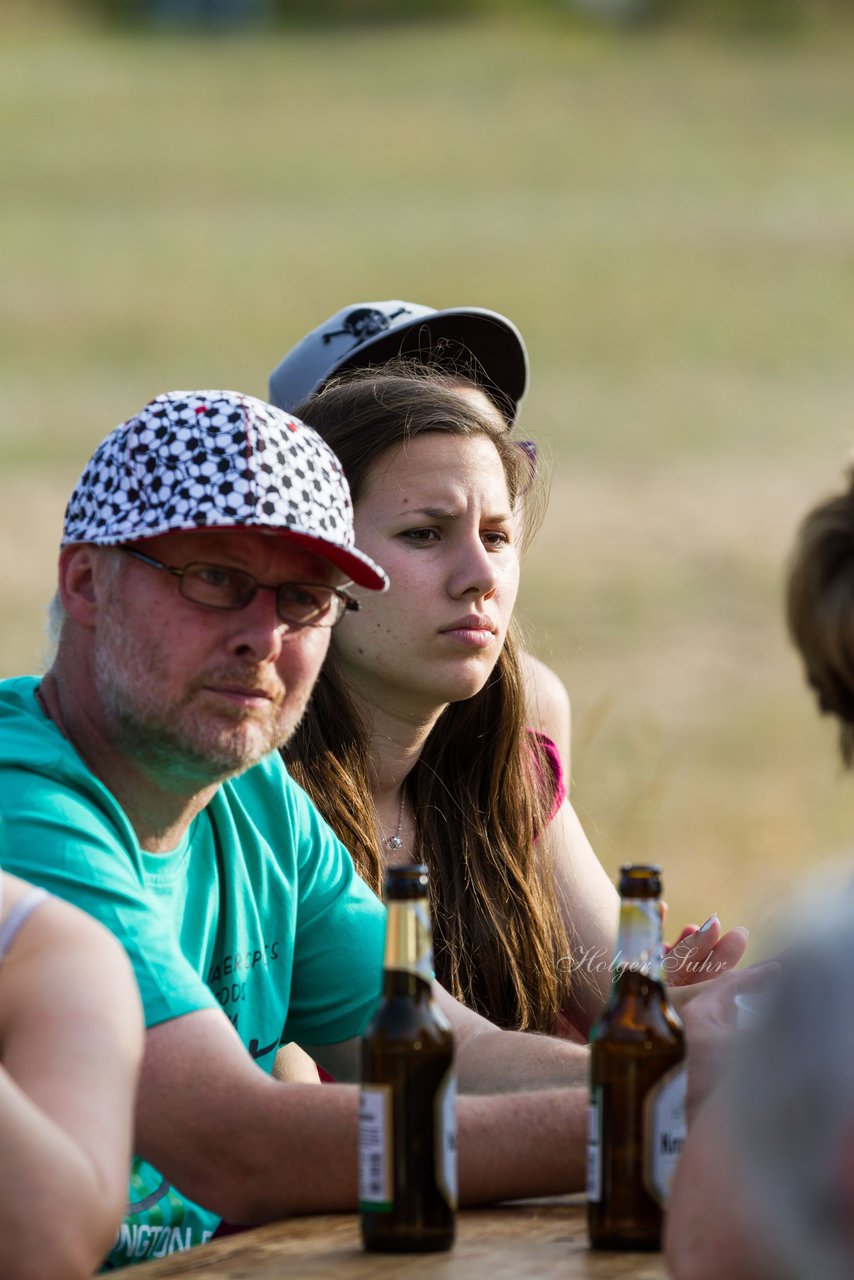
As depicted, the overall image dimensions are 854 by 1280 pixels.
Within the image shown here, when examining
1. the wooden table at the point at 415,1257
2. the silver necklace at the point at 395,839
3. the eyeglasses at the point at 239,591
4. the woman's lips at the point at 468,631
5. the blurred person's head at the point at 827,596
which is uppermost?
the woman's lips at the point at 468,631

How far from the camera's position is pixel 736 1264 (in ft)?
6.24

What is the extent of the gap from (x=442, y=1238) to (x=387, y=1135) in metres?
0.16

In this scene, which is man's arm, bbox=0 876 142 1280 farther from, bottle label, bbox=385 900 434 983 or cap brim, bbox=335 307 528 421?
cap brim, bbox=335 307 528 421

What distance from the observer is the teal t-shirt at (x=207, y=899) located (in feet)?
8.13

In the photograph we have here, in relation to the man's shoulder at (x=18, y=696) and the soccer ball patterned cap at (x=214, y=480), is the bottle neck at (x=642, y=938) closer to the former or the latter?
the soccer ball patterned cap at (x=214, y=480)

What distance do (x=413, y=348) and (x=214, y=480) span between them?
71.6 inches

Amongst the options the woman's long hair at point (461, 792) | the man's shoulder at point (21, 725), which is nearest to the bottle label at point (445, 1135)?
the man's shoulder at point (21, 725)

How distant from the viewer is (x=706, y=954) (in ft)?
10.7

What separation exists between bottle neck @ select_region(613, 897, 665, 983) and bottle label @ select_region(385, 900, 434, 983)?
0.24m

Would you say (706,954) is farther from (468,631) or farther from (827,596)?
(827,596)

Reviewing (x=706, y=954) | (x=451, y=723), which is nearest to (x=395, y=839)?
(x=451, y=723)

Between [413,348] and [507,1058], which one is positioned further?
[413,348]

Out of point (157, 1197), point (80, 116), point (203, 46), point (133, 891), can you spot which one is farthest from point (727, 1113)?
point (203, 46)

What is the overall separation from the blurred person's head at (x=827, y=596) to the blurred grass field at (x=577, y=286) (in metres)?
0.16
